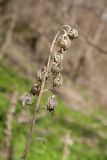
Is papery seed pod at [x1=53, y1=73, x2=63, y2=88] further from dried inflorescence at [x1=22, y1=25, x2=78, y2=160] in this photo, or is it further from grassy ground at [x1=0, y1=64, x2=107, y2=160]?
grassy ground at [x1=0, y1=64, x2=107, y2=160]

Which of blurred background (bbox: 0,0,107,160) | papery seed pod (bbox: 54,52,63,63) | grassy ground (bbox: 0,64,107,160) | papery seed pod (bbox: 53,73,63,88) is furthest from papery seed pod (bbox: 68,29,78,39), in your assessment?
grassy ground (bbox: 0,64,107,160)

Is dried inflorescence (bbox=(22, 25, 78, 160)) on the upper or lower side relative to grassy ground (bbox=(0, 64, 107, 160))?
lower

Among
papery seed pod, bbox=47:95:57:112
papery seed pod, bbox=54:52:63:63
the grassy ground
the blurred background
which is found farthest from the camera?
the blurred background

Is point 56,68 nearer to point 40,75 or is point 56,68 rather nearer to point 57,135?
point 40,75

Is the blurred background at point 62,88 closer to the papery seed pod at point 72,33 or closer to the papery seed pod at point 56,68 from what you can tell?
the papery seed pod at point 56,68

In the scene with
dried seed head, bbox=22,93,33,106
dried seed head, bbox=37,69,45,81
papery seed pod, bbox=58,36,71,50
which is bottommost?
dried seed head, bbox=22,93,33,106

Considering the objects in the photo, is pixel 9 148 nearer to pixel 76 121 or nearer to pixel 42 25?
pixel 76 121

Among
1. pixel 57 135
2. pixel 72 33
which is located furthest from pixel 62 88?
pixel 72 33

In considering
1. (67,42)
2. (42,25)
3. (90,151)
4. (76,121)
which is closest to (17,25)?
(42,25)
